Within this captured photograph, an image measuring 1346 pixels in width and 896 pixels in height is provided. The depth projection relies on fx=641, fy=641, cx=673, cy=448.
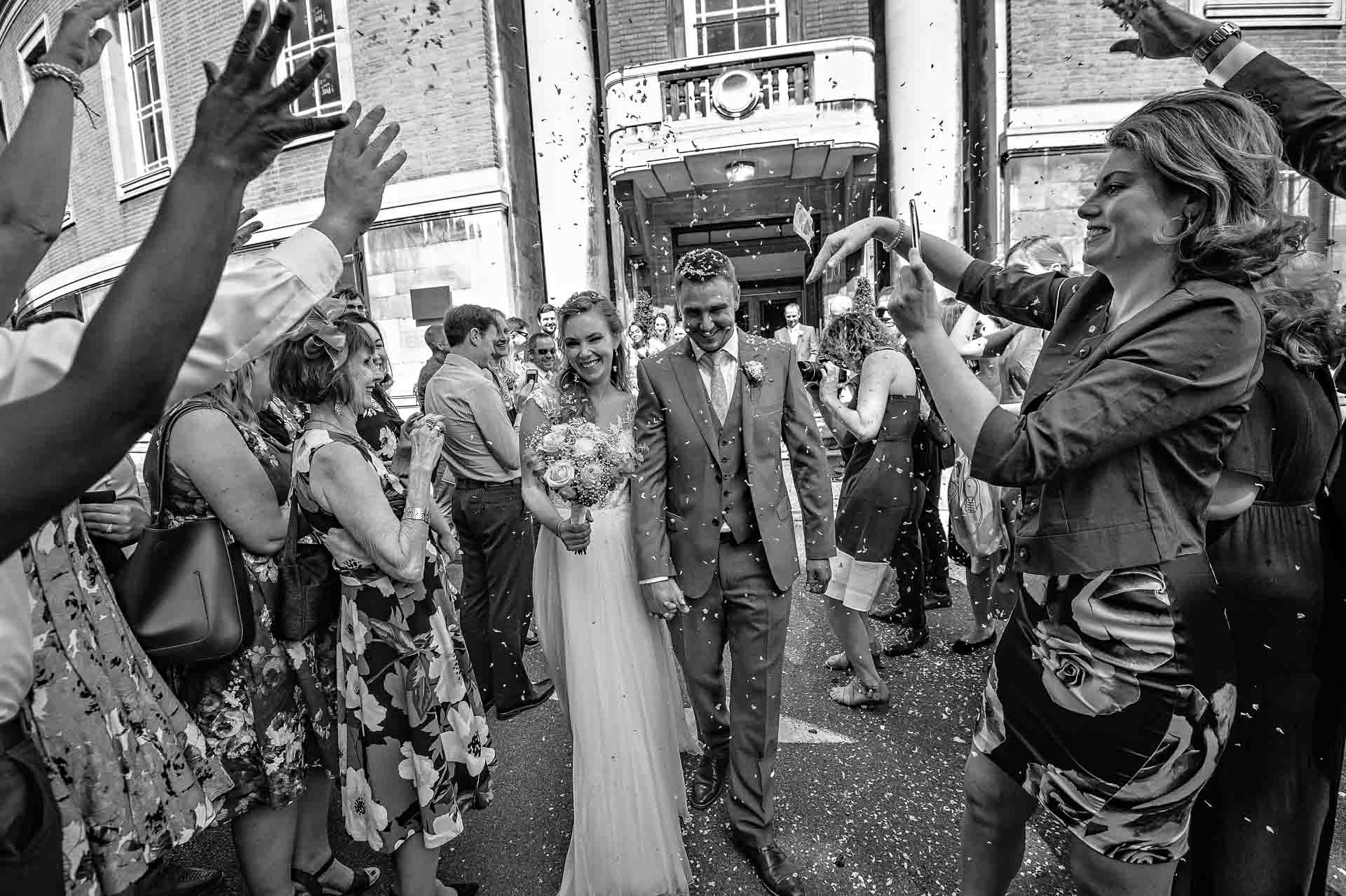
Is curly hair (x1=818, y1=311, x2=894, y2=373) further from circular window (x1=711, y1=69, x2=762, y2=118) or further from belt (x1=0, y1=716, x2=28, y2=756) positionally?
circular window (x1=711, y1=69, x2=762, y2=118)

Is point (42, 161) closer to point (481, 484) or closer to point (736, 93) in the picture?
point (481, 484)

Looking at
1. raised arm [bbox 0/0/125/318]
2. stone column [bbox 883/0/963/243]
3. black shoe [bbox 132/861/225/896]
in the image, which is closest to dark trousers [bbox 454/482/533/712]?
black shoe [bbox 132/861/225/896]

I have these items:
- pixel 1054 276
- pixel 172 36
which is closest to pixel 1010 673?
pixel 1054 276

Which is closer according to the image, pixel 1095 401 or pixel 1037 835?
pixel 1095 401

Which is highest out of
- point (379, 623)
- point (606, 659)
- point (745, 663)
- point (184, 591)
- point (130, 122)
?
point (130, 122)

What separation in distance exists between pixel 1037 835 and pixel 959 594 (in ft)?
8.29

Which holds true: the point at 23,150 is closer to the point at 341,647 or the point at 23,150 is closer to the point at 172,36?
the point at 341,647

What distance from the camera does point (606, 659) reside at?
2314 millimetres

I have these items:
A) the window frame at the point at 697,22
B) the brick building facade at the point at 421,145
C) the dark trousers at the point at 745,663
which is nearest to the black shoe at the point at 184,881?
the dark trousers at the point at 745,663

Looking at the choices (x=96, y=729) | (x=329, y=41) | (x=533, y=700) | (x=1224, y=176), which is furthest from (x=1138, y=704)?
(x=329, y=41)

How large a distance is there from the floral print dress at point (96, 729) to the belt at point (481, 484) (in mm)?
2082

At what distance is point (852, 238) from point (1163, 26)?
1003mm

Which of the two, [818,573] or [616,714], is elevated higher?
[818,573]

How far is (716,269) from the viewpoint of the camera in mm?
2504
